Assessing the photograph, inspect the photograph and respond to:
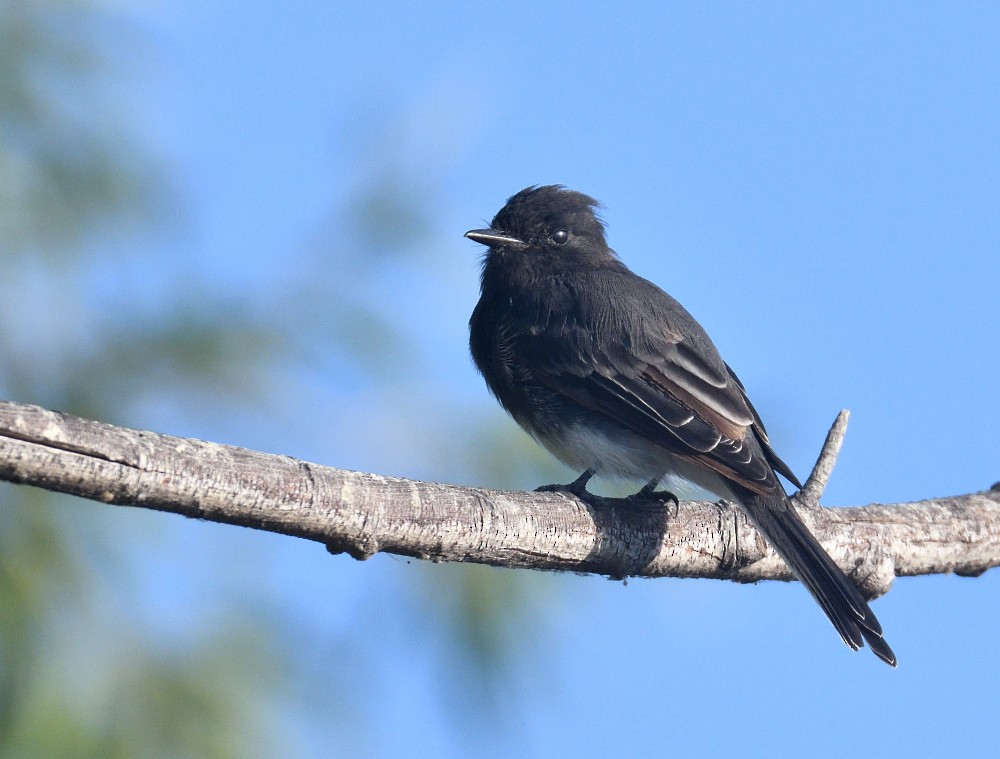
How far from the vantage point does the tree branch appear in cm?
277

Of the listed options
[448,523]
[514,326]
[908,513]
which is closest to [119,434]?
[448,523]

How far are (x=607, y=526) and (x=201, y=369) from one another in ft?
6.82

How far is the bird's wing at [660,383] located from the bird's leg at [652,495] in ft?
0.77

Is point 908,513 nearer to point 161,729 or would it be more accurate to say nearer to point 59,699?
point 161,729

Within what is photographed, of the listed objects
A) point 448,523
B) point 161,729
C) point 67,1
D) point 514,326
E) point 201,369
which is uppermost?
point 67,1

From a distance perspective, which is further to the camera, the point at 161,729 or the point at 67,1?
the point at 67,1

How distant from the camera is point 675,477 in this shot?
4883mm

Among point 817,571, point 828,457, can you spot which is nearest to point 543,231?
point 828,457

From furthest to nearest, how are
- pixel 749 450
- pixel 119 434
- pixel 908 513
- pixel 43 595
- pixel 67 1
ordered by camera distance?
pixel 67 1
pixel 908 513
pixel 749 450
pixel 43 595
pixel 119 434

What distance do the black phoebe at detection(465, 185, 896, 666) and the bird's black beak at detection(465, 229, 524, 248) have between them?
0.01 m

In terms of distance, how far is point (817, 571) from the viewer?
3.99 m

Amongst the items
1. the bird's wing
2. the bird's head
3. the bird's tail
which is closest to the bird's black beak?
the bird's head

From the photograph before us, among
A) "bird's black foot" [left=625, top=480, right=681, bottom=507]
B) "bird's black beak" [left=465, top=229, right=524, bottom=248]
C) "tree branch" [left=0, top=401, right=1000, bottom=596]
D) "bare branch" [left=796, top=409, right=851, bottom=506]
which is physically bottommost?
"tree branch" [left=0, top=401, right=1000, bottom=596]

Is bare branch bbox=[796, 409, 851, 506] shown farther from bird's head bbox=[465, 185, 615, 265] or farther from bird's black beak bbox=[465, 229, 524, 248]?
bird's black beak bbox=[465, 229, 524, 248]
